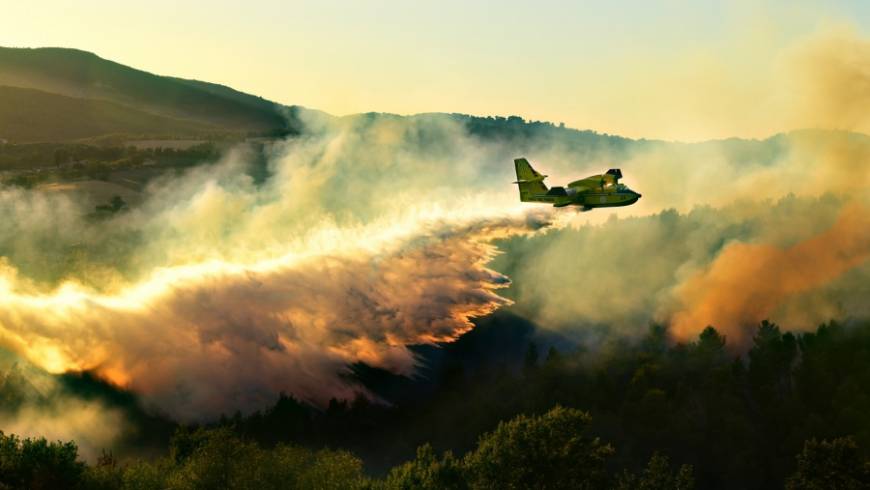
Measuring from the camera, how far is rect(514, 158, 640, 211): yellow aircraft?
100m

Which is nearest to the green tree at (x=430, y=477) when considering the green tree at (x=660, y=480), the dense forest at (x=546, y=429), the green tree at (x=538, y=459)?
the dense forest at (x=546, y=429)

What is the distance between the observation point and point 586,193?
10056 centimetres

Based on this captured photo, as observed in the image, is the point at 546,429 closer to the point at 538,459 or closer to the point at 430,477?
the point at 538,459

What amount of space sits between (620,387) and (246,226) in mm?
Result: 72409

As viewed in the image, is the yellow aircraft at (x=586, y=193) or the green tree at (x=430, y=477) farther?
the yellow aircraft at (x=586, y=193)

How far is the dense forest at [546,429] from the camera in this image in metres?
70.6

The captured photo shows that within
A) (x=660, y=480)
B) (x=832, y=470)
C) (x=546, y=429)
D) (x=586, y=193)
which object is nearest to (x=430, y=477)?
(x=546, y=429)

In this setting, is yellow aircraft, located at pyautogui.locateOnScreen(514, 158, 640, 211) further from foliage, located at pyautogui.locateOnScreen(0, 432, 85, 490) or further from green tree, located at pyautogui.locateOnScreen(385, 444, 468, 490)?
foliage, located at pyautogui.locateOnScreen(0, 432, 85, 490)

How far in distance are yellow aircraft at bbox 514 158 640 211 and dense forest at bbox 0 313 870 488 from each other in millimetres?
22665

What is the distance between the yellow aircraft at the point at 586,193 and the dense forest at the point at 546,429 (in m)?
22.7

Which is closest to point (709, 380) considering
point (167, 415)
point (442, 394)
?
point (442, 394)

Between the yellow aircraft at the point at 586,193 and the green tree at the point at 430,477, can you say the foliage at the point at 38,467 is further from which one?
the yellow aircraft at the point at 586,193

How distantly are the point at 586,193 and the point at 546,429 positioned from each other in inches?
1069

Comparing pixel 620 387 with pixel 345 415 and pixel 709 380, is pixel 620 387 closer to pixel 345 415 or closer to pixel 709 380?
pixel 709 380
